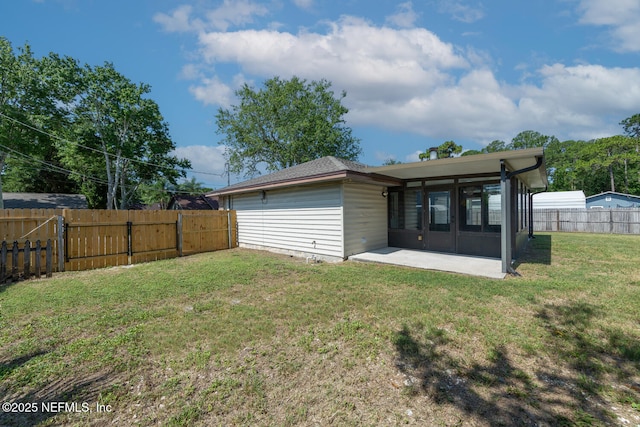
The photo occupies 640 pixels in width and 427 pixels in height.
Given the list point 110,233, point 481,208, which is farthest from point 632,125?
point 110,233

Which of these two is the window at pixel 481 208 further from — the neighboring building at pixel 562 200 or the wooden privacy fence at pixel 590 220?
the neighboring building at pixel 562 200

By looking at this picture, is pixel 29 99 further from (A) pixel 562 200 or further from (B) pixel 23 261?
(A) pixel 562 200

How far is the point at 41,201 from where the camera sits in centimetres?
1995

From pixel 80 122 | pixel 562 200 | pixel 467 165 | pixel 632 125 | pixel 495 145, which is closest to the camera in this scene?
pixel 467 165

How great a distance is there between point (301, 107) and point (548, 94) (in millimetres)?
21640

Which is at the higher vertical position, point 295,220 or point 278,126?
point 278,126

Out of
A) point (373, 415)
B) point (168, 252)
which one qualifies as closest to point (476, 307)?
point (373, 415)

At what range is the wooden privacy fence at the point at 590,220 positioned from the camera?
15453 millimetres

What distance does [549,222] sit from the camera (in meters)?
18.0

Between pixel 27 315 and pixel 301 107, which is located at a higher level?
pixel 301 107

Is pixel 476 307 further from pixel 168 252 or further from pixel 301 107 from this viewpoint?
pixel 301 107

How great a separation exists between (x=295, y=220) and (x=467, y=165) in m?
5.29

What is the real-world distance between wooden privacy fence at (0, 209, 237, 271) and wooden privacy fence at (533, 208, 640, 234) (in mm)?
20556

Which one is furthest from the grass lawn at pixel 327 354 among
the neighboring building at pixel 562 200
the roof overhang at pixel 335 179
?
the neighboring building at pixel 562 200
